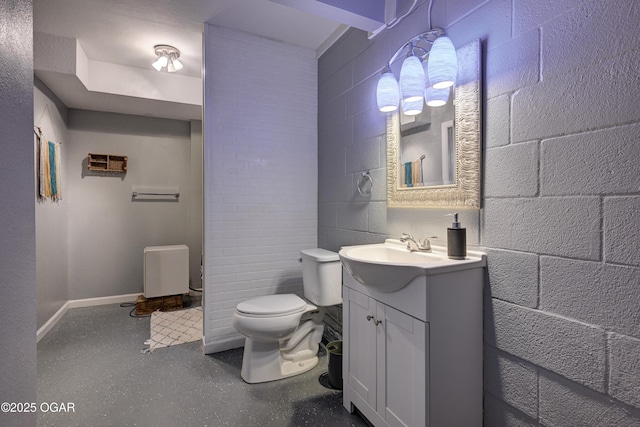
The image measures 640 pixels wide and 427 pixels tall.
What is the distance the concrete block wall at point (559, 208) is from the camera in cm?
93

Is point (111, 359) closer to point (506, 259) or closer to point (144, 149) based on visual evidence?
point (144, 149)

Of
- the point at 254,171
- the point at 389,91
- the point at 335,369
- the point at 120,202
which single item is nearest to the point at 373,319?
the point at 335,369

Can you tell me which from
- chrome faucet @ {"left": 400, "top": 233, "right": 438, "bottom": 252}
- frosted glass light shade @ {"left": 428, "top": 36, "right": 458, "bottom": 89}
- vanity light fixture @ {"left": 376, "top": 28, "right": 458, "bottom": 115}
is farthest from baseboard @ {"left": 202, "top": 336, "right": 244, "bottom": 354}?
frosted glass light shade @ {"left": 428, "top": 36, "right": 458, "bottom": 89}

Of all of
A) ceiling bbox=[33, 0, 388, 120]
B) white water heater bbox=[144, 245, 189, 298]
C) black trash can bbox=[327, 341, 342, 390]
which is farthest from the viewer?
white water heater bbox=[144, 245, 189, 298]

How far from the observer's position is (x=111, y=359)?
7.39 feet

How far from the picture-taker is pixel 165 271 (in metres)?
3.36

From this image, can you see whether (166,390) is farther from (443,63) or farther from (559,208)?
(443,63)

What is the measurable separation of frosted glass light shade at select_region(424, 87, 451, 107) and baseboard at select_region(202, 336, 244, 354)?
2.24 m

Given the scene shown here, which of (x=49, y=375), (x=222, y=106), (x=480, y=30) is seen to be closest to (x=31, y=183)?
(x=222, y=106)

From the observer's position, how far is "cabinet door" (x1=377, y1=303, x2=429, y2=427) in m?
1.20

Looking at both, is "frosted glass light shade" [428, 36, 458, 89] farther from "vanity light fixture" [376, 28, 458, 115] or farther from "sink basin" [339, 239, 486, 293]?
"sink basin" [339, 239, 486, 293]

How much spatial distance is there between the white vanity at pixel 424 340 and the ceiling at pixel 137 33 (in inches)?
60.8

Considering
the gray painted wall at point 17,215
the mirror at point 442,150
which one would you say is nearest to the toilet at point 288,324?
the mirror at point 442,150

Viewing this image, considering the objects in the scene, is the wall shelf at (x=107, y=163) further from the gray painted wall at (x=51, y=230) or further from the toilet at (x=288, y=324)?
the toilet at (x=288, y=324)
